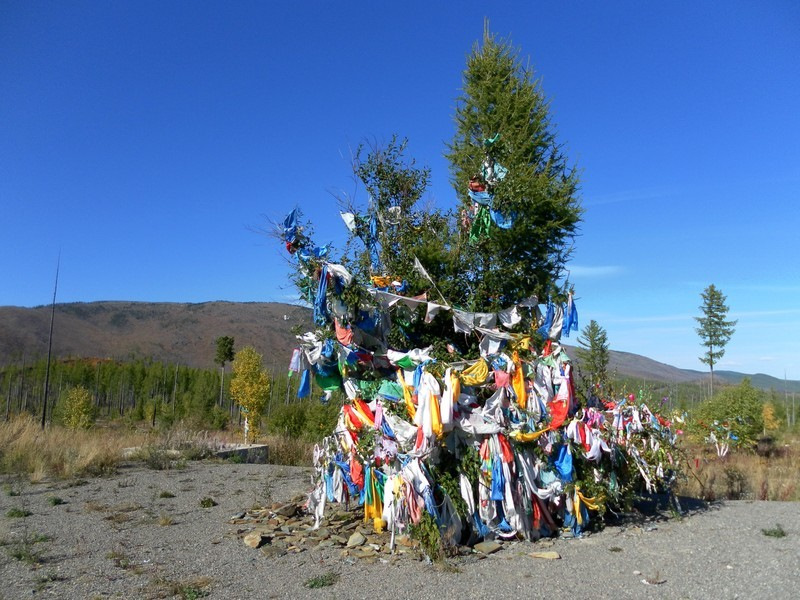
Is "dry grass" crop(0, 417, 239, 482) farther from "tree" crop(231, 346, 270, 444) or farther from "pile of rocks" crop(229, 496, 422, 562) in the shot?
"tree" crop(231, 346, 270, 444)

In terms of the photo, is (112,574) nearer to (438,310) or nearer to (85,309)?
(438,310)

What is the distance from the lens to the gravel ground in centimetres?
550

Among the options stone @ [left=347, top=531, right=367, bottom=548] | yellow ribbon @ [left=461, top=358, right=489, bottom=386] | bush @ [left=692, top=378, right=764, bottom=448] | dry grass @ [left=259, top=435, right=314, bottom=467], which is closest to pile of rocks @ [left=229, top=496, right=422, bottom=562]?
stone @ [left=347, top=531, right=367, bottom=548]

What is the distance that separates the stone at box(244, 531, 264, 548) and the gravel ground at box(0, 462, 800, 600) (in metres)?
0.09

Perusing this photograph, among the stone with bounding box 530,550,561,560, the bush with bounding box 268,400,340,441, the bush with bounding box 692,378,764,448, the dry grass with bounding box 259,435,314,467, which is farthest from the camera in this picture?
the bush with bounding box 692,378,764,448

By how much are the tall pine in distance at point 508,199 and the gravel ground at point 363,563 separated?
10.6 ft

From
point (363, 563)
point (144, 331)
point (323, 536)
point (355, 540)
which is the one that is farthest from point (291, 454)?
point (144, 331)

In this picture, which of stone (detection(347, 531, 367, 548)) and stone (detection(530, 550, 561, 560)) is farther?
stone (detection(347, 531, 367, 548))

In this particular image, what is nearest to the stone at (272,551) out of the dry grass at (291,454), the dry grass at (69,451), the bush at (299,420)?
the dry grass at (69,451)

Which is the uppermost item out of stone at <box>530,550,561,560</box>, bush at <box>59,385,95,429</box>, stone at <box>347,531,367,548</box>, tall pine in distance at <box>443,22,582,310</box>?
tall pine in distance at <box>443,22,582,310</box>

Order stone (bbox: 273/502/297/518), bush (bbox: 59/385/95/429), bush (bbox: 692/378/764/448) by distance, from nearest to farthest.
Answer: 1. stone (bbox: 273/502/297/518)
2. bush (bbox: 692/378/764/448)
3. bush (bbox: 59/385/95/429)

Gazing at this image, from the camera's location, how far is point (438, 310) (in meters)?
7.68

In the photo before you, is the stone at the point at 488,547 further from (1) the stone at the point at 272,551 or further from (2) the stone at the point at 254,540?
(2) the stone at the point at 254,540

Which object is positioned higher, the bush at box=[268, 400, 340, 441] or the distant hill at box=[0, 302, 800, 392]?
the distant hill at box=[0, 302, 800, 392]
